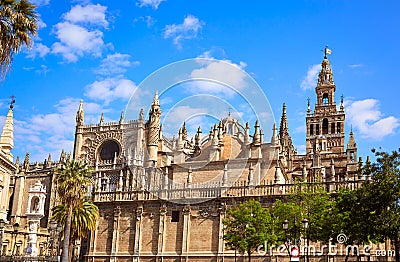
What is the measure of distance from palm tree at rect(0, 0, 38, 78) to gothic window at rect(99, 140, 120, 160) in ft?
135

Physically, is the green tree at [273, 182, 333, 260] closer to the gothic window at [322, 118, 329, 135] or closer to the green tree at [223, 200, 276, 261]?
the green tree at [223, 200, 276, 261]

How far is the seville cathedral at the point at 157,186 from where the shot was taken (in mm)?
39594

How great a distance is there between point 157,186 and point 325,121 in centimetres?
4401

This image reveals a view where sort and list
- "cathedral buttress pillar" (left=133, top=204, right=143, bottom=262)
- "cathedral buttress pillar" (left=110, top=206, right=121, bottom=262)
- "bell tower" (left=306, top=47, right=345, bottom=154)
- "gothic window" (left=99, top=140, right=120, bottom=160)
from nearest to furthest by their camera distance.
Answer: "cathedral buttress pillar" (left=133, top=204, right=143, bottom=262) < "cathedral buttress pillar" (left=110, top=206, right=121, bottom=262) < "gothic window" (left=99, top=140, right=120, bottom=160) < "bell tower" (left=306, top=47, right=345, bottom=154)

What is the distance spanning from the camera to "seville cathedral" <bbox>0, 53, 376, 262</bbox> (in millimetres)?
39594

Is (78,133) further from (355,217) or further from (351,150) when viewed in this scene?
(355,217)

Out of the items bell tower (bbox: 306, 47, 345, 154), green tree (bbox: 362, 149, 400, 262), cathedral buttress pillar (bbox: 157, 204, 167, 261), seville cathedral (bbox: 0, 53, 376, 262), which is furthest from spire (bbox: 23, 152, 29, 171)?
green tree (bbox: 362, 149, 400, 262)

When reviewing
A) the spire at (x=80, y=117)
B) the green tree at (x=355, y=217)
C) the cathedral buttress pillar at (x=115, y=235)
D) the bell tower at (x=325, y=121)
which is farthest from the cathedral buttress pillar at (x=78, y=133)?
the green tree at (x=355, y=217)

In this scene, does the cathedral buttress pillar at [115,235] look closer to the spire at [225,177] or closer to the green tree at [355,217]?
the spire at [225,177]

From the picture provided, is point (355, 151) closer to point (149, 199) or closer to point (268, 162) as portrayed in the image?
point (268, 162)

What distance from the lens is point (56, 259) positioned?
2577 cm

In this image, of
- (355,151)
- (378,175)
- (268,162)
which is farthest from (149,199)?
(355,151)

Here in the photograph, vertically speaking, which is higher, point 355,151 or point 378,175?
point 355,151

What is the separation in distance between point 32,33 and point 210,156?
29181 millimetres
